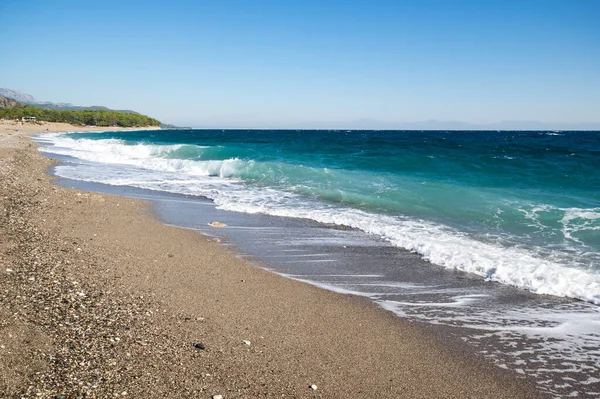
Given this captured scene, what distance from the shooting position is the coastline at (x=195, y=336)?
392cm

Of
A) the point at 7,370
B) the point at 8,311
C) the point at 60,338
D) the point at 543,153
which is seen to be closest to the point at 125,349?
the point at 60,338

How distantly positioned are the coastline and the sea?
2.12 ft

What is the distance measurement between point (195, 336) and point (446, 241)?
21.3ft

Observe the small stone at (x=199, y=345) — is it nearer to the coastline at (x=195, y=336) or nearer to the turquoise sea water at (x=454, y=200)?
the coastline at (x=195, y=336)

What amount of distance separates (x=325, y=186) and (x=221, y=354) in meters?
14.6

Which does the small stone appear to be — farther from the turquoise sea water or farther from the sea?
the turquoise sea water

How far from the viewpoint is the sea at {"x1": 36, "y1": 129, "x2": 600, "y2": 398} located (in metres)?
5.32

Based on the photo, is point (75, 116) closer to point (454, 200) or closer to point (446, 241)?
point (454, 200)

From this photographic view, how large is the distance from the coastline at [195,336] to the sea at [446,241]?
646 millimetres

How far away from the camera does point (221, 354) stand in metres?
4.49

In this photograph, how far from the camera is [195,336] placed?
4859mm

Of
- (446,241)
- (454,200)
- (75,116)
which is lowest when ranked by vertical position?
(446,241)

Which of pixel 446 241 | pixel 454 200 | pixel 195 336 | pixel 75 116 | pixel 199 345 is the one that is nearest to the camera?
pixel 199 345

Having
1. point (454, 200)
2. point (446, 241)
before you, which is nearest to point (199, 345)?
point (446, 241)
